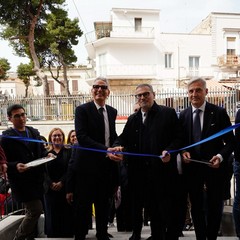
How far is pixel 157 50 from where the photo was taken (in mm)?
28047

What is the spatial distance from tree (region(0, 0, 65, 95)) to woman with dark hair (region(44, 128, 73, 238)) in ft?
59.4

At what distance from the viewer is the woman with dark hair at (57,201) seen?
13.2ft

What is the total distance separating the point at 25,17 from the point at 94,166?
2056 centimetres

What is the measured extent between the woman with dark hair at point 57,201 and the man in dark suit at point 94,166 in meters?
0.60

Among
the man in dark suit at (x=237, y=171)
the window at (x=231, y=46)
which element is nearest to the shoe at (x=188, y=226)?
the man in dark suit at (x=237, y=171)

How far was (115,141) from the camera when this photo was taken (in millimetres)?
3477

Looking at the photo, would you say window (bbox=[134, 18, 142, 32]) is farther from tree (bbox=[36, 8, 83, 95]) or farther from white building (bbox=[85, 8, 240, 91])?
tree (bbox=[36, 8, 83, 95])

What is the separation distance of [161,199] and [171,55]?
26.6 meters

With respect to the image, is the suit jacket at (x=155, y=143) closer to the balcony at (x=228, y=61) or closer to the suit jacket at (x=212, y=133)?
the suit jacket at (x=212, y=133)

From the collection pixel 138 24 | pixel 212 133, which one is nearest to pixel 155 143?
pixel 212 133

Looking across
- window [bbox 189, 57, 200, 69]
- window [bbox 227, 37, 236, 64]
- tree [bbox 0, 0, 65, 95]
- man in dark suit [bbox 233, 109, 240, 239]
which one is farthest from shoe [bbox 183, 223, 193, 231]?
window [bbox 227, 37, 236, 64]

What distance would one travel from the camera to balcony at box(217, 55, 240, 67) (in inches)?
1129

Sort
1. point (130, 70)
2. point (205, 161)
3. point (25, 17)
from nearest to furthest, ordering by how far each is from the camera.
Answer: point (205, 161) < point (25, 17) < point (130, 70)

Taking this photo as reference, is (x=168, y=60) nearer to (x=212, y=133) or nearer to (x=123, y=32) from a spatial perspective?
(x=123, y=32)
